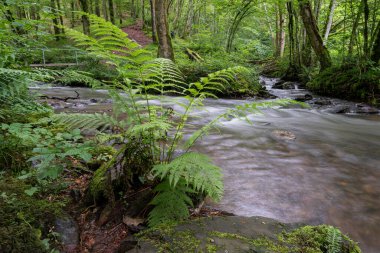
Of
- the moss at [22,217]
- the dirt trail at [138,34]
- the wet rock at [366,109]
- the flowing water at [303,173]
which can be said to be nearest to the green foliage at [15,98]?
the moss at [22,217]

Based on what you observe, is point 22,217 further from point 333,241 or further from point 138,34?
point 138,34

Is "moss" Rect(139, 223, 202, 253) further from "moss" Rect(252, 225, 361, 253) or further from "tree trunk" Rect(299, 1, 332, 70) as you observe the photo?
"tree trunk" Rect(299, 1, 332, 70)

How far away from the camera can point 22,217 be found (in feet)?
6.34

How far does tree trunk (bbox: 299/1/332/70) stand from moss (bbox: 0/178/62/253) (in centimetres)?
1350

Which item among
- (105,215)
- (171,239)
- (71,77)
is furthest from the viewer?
(71,77)

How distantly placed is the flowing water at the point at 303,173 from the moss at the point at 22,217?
1.41m

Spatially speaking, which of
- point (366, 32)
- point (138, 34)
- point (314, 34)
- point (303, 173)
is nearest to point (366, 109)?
point (366, 32)

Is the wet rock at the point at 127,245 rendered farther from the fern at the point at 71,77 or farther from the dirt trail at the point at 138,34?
the dirt trail at the point at 138,34

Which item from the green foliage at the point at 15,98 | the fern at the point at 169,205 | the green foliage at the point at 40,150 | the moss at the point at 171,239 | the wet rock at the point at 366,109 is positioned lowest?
the wet rock at the point at 366,109

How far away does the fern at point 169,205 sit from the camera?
2.15 meters

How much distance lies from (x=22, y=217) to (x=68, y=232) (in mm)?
377

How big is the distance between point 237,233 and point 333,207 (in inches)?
60.6

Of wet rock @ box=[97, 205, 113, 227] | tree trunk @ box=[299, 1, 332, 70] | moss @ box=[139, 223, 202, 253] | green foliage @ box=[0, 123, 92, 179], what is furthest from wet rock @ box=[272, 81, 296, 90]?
moss @ box=[139, 223, 202, 253]

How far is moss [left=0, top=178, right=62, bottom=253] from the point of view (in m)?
1.74
